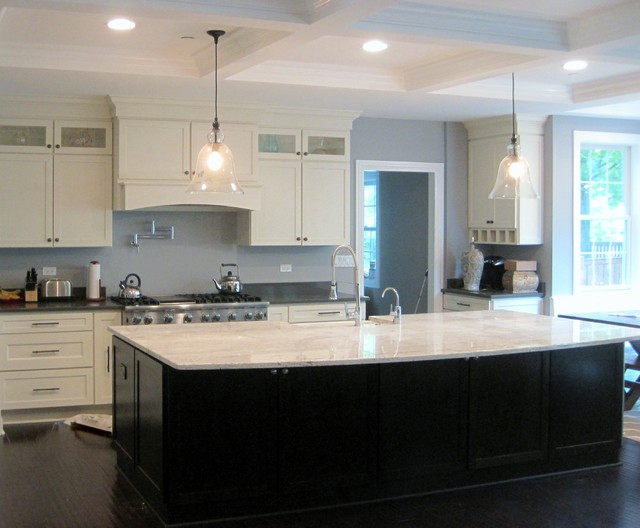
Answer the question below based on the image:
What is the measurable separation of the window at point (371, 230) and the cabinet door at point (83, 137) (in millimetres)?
3725

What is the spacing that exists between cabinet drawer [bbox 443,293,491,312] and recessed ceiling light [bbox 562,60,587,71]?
2227mm

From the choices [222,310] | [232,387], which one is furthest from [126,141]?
[232,387]

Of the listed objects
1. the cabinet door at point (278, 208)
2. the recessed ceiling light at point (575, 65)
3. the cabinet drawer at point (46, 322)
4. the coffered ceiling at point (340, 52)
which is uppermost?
the recessed ceiling light at point (575, 65)

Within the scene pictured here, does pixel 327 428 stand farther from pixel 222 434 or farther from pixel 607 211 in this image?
pixel 607 211

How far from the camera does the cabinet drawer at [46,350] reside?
614cm

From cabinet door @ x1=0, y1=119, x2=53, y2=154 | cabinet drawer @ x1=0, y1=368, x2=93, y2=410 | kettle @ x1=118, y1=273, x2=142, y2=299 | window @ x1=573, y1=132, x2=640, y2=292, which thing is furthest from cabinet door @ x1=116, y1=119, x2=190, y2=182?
window @ x1=573, y1=132, x2=640, y2=292

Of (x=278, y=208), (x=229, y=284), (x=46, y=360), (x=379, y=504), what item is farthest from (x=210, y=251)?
(x=379, y=504)

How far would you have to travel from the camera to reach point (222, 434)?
4047mm

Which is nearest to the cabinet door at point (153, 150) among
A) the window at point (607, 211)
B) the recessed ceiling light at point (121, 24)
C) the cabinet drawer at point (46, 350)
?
the cabinet drawer at point (46, 350)

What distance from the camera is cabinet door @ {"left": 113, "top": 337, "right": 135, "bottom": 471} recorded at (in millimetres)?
4633

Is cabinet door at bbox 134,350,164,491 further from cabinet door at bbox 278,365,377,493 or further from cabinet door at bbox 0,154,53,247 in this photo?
cabinet door at bbox 0,154,53,247

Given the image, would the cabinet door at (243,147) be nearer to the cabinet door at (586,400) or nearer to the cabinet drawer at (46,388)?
the cabinet drawer at (46,388)

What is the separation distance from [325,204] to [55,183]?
2195mm

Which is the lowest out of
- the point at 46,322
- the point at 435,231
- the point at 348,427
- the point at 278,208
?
the point at 348,427
